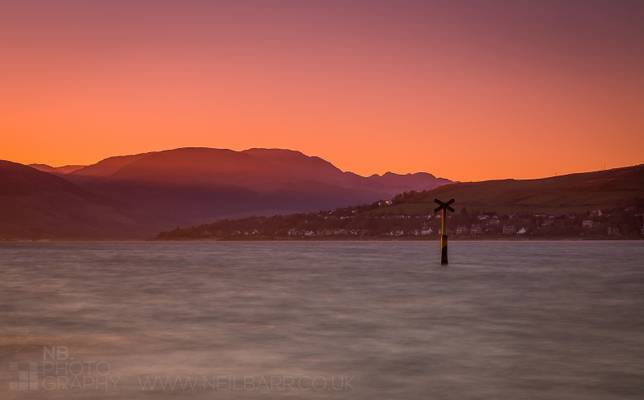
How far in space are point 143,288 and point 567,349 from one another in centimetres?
4694

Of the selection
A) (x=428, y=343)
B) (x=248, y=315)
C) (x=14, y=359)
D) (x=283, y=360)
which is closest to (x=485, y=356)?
(x=428, y=343)

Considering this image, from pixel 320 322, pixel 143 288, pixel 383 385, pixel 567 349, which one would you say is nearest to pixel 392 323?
pixel 320 322

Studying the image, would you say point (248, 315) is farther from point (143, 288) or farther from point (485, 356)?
point (143, 288)

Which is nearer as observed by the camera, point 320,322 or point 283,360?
point 283,360

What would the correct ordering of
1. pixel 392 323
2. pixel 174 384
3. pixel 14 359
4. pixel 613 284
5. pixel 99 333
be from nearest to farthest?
pixel 174 384, pixel 14 359, pixel 99 333, pixel 392 323, pixel 613 284

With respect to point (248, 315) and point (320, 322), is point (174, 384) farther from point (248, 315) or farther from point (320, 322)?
point (248, 315)

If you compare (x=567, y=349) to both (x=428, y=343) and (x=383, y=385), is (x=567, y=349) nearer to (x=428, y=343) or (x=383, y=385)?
(x=428, y=343)

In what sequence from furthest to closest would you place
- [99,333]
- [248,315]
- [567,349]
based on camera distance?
1. [248,315]
2. [99,333]
3. [567,349]

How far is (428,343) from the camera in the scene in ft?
116

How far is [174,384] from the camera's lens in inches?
977

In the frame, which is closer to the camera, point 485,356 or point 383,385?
point 383,385

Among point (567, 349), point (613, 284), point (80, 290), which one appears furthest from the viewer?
point (613, 284)

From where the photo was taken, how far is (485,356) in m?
31.3

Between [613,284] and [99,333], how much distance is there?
53.3 m
